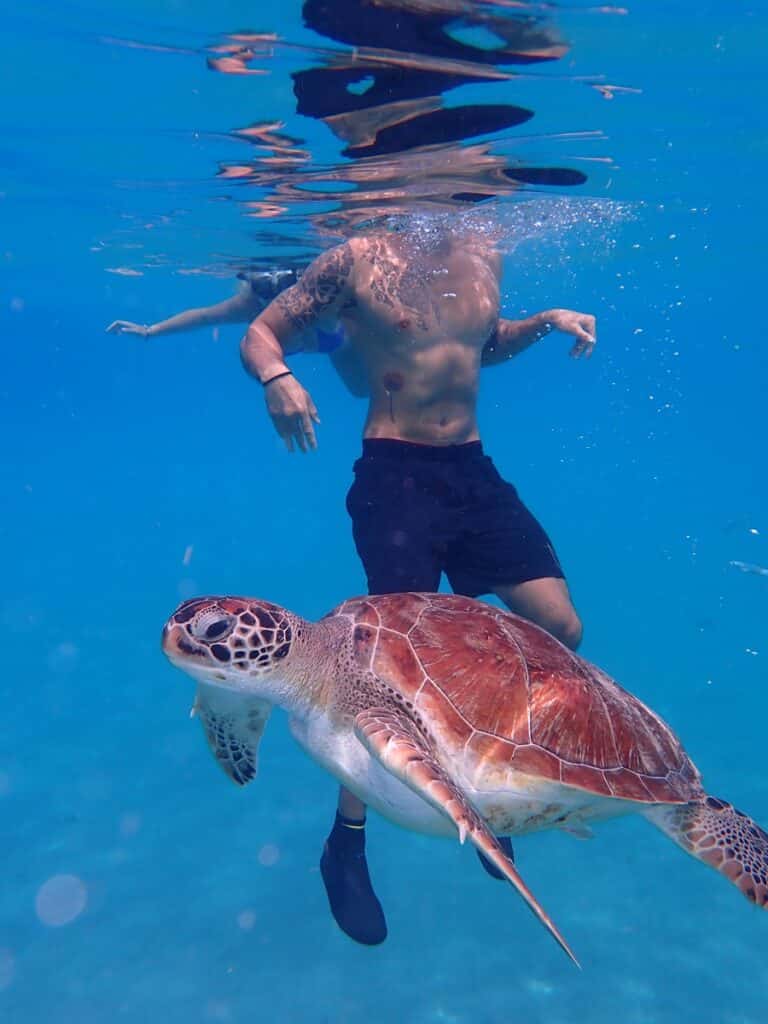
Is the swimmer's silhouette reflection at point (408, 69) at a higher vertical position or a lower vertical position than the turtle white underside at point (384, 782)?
higher

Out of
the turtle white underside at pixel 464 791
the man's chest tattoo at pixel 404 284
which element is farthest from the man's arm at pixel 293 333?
the turtle white underside at pixel 464 791

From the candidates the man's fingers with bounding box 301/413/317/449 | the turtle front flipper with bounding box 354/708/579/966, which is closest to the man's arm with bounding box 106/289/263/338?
the man's fingers with bounding box 301/413/317/449

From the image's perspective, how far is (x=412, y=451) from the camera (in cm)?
520

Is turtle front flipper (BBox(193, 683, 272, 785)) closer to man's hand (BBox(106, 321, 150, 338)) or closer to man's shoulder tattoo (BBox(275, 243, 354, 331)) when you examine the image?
man's shoulder tattoo (BBox(275, 243, 354, 331))

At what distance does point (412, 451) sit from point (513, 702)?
2.35m

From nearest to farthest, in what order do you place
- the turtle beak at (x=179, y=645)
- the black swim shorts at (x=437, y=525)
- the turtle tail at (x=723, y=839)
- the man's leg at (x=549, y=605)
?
the turtle beak at (x=179, y=645)
the turtle tail at (x=723, y=839)
the black swim shorts at (x=437, y=525)
the man's leg at (x=549, y=605)

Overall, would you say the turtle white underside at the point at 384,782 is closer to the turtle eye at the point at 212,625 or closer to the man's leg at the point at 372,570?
the turtle eye at the point at 212,625

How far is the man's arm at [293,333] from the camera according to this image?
402 centimetres

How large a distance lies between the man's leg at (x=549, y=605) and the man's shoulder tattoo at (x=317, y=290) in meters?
2.46

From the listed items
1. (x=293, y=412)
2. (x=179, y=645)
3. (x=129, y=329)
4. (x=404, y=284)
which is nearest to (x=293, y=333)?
(x=404, y=284)

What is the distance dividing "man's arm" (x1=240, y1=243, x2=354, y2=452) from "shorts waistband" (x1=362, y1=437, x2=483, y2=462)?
928 millimetres

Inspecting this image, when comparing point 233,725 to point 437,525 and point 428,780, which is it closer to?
point 428,780

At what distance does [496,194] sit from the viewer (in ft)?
31.7

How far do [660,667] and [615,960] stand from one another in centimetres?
727
